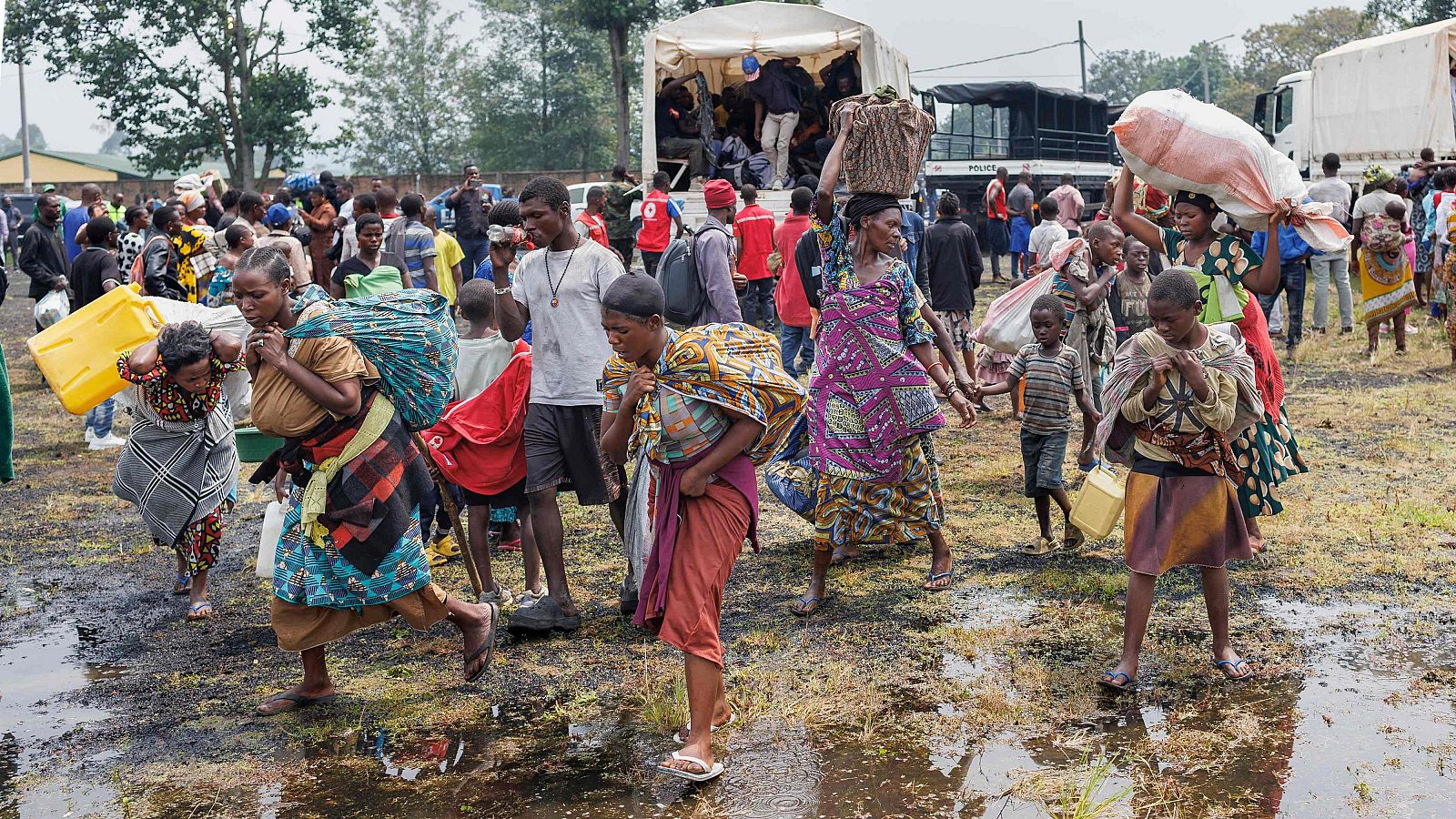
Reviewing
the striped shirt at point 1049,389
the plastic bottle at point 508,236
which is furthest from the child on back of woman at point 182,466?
the striped shirt at point 1049,389

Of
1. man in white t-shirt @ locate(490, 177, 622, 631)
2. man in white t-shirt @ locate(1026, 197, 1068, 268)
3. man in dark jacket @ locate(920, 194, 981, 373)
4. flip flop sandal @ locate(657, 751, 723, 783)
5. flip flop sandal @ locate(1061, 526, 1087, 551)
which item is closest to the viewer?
flip flop sandal @ locate(657, 751, 723, 783)

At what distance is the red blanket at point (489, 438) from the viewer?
580 centimetres

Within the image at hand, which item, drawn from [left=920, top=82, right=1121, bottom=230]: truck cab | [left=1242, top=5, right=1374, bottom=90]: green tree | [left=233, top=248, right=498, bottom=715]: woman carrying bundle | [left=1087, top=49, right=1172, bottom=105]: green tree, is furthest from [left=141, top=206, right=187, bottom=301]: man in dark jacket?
[left=1087, top=49, right=1172, bottom=105]: green tree

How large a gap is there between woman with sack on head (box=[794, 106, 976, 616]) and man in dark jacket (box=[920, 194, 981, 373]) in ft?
17.3

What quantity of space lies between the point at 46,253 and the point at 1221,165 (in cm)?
1092

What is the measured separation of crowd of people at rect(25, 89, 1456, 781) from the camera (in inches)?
166

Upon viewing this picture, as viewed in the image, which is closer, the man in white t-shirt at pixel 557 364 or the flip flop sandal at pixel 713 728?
the flip flop sandal at pixel 713 728

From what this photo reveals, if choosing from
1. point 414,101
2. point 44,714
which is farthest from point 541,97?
point 44,714

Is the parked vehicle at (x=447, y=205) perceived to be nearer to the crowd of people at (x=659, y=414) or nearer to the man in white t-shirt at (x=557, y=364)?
the crowd of people at (x=659, y=414)

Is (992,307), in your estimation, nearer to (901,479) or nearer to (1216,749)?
(901,479)

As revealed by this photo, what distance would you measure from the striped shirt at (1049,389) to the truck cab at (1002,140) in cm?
1827

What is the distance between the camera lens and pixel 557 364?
18.4 feet

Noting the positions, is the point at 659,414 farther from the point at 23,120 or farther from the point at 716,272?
the point at 23,120

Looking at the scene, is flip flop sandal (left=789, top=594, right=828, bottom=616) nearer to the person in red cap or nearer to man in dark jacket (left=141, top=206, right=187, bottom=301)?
the person in red cap
